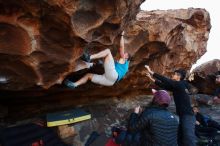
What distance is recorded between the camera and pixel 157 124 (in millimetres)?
6551

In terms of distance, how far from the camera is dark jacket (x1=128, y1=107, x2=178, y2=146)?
655 centimetres

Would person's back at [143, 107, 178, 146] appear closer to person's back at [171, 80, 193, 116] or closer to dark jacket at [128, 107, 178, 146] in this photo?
dark jacket at [128, 107, 178, 146]

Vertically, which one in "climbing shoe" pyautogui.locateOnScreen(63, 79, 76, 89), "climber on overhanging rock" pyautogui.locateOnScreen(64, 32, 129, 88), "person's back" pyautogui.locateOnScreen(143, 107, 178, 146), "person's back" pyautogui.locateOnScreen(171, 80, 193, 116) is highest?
"climber on overhanging rock" pyautogui.locateOnScreen(64, 32, 129, 88)

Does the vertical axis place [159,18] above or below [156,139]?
above

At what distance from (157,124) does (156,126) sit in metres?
0.04

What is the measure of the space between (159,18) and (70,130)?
170 inches

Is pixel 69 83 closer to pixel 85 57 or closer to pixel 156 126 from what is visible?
pixel 85 57

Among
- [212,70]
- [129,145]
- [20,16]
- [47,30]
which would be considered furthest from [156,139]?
[212,70]

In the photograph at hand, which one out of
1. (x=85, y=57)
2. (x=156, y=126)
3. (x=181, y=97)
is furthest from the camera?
(x=181, y=97)

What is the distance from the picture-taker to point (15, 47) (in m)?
6.72

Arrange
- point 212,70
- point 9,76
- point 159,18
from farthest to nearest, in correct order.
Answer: point 212,70, point 159,18, point 9,76

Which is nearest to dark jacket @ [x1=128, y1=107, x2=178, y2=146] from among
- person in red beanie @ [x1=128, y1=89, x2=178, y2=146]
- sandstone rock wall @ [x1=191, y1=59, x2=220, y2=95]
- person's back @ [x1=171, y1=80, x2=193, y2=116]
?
person in red beanie @ [x1=128, y1=89, x2=178, y2=146]

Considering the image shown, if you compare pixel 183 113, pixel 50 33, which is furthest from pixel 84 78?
pixel 183 113

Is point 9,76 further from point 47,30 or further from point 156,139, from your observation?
point 156,139
